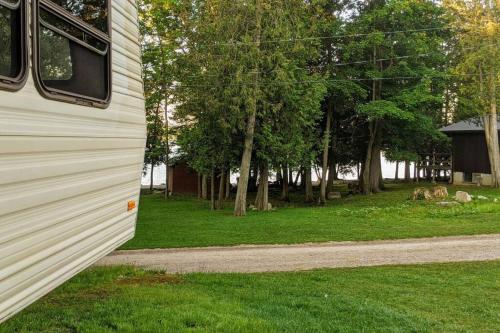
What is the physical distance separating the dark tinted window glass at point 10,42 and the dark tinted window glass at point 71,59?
0.87 ft

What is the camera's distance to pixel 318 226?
17656mm

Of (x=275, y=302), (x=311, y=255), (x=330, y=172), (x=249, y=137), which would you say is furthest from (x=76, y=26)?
(x=330, y=172)

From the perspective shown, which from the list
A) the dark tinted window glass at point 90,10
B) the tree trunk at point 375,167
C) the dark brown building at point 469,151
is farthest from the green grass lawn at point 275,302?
the dark brown building at point 469,151

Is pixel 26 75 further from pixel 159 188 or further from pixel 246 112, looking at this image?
pixel 159 188

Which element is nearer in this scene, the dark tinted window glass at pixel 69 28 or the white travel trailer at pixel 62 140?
the white travel trailer at pixel 62 140

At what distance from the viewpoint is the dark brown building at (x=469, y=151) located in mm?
38531

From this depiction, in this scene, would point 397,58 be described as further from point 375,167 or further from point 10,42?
point 10,42

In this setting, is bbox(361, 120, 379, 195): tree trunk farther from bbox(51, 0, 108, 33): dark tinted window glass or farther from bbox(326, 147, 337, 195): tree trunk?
bbox(51, 0, 108, 33): dark tinted window glass

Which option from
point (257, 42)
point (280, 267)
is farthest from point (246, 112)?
point (280, 267)

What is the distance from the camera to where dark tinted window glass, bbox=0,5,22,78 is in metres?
2.76

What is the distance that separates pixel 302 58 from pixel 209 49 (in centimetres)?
450

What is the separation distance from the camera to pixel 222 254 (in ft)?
42.7

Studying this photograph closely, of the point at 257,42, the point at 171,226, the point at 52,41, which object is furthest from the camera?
the point at 257,42

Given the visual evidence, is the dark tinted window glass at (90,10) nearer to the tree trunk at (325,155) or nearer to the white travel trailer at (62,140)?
the white travel trailer at (62,140)
